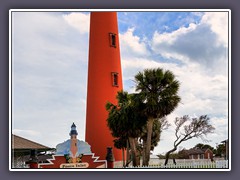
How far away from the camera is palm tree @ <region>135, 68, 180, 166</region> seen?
1625cm

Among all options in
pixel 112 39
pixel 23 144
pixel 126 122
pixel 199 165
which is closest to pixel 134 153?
pixel 126 122

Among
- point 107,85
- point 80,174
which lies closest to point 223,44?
point 80,174

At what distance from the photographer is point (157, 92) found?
652 inches

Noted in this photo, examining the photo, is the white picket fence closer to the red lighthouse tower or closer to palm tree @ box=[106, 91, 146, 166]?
palm tree @ box=[106, 91, 146, 166]

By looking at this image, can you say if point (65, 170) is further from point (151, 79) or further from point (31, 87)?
point (151, 79)

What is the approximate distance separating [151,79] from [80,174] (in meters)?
5.71

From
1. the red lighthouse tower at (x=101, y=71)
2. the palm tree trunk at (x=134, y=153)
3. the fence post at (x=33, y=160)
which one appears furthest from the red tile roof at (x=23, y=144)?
the red lighthouse tower at (x=101, y=71)

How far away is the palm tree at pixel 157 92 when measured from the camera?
53.3 ft

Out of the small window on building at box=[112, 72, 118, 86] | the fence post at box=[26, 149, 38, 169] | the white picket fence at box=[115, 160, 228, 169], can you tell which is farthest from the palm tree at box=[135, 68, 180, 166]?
the fence post at box=[26, 149, 38, 169]

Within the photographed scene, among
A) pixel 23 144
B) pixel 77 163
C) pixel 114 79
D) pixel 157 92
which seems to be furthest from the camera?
pixel 114 79

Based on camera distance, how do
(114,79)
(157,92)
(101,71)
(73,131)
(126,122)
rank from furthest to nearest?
(114,79) < (101,71) < (126,122) < (157,92) < (73,131)

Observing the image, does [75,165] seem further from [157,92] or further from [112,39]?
[112,39]

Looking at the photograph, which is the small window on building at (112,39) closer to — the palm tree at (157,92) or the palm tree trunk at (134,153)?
the palm tree at (157,92)
